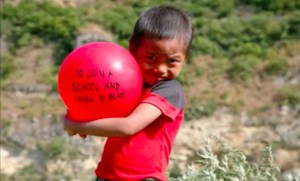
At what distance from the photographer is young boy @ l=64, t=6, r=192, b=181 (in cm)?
220

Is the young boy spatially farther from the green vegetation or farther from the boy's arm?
the green vegetation

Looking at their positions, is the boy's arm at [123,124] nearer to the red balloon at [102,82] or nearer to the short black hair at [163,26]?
the red balloon at [102,82]

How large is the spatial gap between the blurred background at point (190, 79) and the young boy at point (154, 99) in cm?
390

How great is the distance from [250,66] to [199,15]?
2.19 meters

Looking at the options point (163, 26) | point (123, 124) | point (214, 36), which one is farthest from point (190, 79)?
Result: point (123, 124)

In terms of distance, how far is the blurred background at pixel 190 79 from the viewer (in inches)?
301

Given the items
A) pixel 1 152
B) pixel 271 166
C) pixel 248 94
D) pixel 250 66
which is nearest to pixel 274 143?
pixel 248 94

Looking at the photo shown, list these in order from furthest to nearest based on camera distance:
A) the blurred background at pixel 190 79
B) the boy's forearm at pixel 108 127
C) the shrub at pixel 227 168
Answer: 1. the blurred background at pixel 190 79
2. the shrub at pixel 227 168
3. the boy's forearm at pixel 108 127

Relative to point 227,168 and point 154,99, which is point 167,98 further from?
point 227,168

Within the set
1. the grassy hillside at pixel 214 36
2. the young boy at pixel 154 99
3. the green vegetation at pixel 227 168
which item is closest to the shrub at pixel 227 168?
the green vegetation at pixel 227 168

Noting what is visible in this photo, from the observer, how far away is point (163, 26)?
87.6 inches

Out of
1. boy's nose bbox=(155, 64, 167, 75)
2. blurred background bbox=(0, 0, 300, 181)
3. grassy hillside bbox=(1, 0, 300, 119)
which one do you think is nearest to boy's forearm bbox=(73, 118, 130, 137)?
boy's nose bbox=(155, 64, 167, 75)

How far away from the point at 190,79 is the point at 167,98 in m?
7.39

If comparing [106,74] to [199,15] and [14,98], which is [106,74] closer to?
[14,98]
